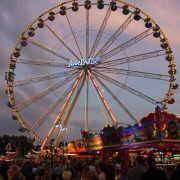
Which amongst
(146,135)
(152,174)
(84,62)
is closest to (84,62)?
(84,62)

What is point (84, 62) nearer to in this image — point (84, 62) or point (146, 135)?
point (84, 62)

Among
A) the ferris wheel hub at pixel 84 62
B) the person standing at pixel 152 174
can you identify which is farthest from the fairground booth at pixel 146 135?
the person standing at pixel 152 174

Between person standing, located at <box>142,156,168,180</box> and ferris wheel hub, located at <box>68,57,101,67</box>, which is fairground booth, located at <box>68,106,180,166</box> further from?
person standing, located at <box>142,156,168,180</box>

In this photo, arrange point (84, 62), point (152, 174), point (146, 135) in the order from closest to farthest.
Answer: point (152, 174), point (146, 135), point (84, 62)

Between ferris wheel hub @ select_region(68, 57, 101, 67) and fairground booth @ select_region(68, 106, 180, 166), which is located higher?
ferris wheel hub @ select_region(68, 57, 101, 67)

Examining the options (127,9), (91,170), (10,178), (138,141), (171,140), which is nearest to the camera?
(91,170)

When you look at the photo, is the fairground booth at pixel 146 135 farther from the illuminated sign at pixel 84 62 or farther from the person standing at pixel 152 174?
the person standing at pixel 152 174

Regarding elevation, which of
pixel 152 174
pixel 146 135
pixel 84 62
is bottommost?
pixel 152 174

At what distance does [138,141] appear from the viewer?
2333 cm

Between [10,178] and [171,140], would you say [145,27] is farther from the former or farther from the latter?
[10,178]

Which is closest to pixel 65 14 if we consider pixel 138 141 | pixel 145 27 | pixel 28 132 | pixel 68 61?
pixel 68 61

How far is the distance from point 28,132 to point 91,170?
24871 millimetres

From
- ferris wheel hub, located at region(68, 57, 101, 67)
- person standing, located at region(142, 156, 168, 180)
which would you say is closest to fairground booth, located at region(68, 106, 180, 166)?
ferris wheel hub, located at region(68, 57, 101, 67)

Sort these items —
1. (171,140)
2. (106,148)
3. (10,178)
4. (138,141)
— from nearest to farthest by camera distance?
(10,178) < (171,140) < (138,141) < (106,148)
